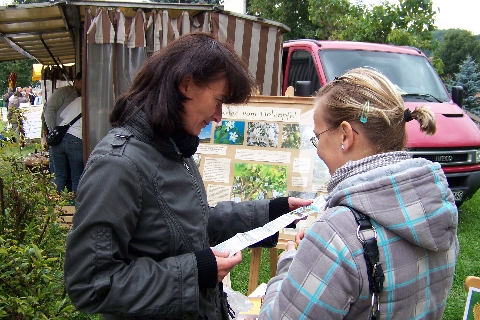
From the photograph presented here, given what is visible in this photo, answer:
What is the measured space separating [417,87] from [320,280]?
17.7 ft

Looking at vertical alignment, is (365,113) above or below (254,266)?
above

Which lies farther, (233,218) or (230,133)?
(230,133)

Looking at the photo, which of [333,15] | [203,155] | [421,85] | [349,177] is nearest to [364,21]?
[333,15]

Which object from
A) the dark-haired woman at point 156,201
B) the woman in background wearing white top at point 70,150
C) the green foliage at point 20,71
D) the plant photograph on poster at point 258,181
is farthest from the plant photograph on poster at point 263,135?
the green foliage at point 20,71

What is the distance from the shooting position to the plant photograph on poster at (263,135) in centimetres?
348

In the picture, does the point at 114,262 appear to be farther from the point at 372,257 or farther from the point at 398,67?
the point at 398,67

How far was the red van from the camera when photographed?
5.46 m

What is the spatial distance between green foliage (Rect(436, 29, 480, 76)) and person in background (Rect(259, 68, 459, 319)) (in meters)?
33.8

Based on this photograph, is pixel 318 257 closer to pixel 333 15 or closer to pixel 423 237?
pixel 423 237

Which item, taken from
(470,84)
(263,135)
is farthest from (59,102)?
(470,84)

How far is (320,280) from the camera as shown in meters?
1.22

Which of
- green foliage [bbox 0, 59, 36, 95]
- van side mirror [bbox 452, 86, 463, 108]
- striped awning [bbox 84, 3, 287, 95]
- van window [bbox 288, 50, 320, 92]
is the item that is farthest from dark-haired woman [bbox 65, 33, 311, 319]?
green foliage [bbox 0, 59, 36, 95]

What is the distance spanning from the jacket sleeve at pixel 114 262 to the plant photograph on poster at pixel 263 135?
2167 millimetres

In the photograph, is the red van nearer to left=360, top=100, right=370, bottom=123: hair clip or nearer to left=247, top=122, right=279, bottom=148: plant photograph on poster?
left=247, top=122, right=279, bottom=148: plant photograph on poster
